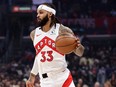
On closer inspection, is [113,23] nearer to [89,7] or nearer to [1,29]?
[89,7]

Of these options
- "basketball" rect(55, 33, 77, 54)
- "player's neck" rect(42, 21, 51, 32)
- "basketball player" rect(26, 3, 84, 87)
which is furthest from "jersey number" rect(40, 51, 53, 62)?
"player's neck" rect(42, 21, 51, 32)

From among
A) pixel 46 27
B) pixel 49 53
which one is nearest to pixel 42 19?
pixel 46 27

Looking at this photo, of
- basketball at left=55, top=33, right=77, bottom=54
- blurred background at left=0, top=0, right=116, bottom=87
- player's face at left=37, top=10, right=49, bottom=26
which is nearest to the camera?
basketball at left=55, top=33, right=77, bottom=54

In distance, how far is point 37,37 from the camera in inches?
198

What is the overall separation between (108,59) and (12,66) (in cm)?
427

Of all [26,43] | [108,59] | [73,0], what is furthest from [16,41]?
[108,59]

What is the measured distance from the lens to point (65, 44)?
4.84 metres

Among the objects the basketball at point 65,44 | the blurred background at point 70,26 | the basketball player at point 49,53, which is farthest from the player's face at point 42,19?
the blurred background at point 70,26

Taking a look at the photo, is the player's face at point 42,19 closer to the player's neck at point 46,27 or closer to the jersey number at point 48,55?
the player's neck at point 46,27

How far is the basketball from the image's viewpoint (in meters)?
4.80

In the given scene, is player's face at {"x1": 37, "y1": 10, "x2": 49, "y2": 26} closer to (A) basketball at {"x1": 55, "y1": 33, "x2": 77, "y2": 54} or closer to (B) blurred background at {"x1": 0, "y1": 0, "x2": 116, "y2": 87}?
(A) basketball at {"x1": 55, "y1": 33, "x2": 77, "y2": 54}

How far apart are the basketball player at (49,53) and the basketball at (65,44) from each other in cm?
6

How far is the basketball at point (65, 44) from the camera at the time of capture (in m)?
4.80

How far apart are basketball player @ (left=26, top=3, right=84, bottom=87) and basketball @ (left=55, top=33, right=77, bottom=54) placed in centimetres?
6
